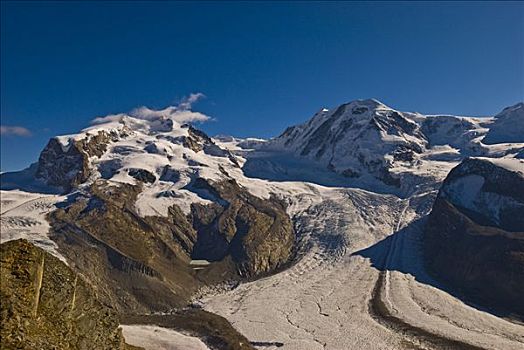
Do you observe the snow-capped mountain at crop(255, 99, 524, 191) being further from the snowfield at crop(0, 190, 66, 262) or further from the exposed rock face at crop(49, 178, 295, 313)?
the snowfield at crop(0, 190, 66, 262)

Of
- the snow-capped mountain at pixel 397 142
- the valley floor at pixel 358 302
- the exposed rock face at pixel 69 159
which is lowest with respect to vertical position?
the valley floor at pixel 358 302

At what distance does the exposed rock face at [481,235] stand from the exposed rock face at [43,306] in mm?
53527

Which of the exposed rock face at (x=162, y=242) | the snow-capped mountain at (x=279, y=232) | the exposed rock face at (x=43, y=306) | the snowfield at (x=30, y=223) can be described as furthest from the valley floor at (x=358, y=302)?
the exposed rock face at (x=43, y=306)

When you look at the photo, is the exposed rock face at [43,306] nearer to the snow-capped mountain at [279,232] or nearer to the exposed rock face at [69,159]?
the snow-capped mountain at [279,232]

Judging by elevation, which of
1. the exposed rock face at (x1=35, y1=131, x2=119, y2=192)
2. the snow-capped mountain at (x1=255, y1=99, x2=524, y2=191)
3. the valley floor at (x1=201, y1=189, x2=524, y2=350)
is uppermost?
the snow-capped mountain at (x1=255, y1=99, x2=524, y2=191)

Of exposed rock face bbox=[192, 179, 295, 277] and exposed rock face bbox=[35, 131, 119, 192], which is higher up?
exposed rock face bbox=[35, 131, 119, 192]

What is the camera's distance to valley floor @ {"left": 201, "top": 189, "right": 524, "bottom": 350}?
53.1 meters

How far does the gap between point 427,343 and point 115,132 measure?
129375 mm

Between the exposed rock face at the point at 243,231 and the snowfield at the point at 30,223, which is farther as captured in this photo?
the exposed rock face at the point at 243,231

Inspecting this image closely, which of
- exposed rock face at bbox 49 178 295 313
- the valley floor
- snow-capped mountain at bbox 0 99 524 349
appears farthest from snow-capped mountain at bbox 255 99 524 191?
exposed rock face at bbox 49 178 295 313

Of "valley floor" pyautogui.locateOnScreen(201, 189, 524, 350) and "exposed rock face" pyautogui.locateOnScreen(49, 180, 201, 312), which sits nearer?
"valley floor" pyautogui.locateOnScreen(201, 189, 524, 350)

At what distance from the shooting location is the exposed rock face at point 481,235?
66375mm

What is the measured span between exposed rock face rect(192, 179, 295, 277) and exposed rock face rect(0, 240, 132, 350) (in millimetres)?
58369

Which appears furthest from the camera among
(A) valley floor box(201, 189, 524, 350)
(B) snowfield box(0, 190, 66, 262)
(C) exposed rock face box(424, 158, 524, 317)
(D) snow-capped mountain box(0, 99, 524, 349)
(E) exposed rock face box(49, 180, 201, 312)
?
(B) snowfield box(0, 190, 66, 262)
